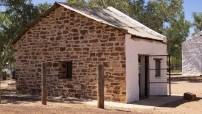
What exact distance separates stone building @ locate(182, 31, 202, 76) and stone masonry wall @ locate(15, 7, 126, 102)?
23.2m

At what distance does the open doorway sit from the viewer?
16.0m

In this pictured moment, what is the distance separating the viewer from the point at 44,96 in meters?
12.1

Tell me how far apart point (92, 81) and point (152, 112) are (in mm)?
4023

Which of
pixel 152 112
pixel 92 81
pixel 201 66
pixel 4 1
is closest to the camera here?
pixel 152 112

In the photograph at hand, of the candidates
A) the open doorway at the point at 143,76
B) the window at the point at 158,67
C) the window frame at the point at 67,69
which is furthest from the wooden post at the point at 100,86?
the window at the point at 158,67

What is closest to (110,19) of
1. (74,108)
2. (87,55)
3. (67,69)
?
(87,55)

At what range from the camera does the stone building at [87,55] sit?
14.0 m

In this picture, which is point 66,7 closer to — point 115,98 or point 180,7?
point 115,98

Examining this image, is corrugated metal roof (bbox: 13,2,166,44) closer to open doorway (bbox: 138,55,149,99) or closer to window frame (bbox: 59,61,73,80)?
open doorway (bbox: 138,55,149,99)

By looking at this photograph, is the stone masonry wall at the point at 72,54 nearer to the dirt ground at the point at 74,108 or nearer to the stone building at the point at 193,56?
the dirt ground at the point at 74,108

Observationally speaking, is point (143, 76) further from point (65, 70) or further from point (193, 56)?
point (193, 56)

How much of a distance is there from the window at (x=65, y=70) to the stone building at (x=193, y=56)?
74.9 ft

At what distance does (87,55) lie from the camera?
48.9 ft

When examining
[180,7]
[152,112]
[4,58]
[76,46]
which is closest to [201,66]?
[180,7]
